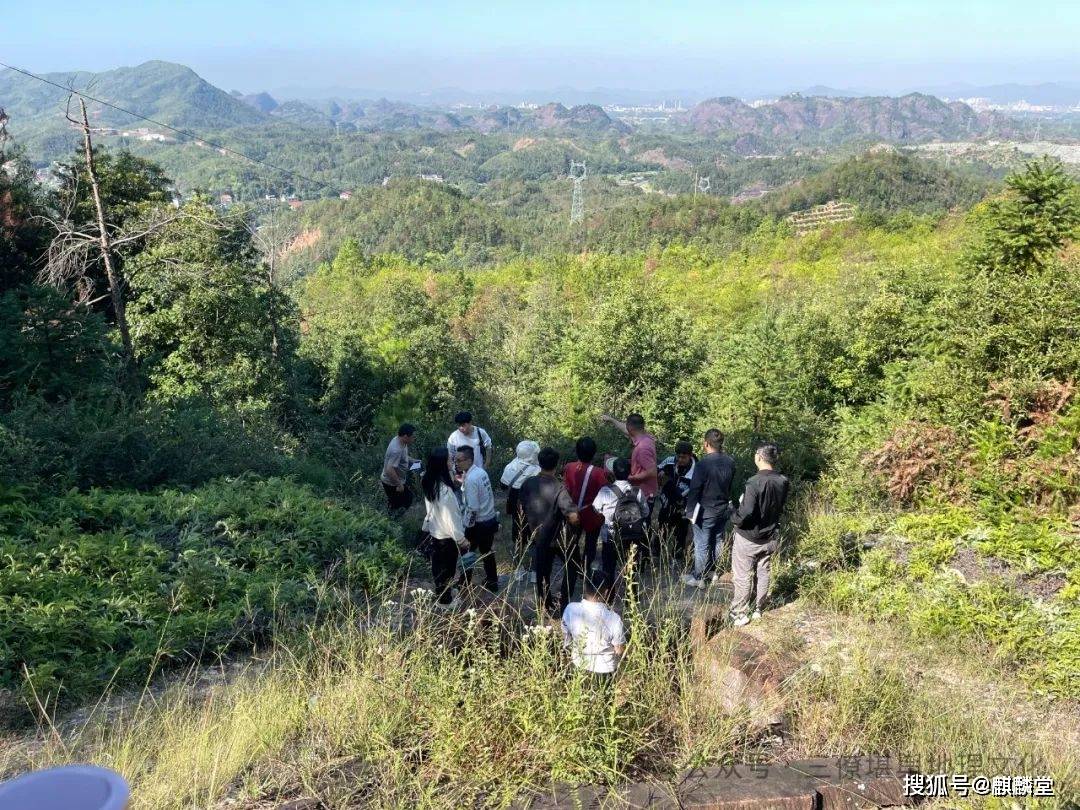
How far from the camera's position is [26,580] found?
444cm

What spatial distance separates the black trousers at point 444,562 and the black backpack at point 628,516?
3.78 ft

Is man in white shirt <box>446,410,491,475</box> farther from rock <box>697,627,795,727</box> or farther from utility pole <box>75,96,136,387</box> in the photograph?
utility pole <box>75,96,136,387</box>

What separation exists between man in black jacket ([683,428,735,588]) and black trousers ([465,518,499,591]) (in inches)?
59.2

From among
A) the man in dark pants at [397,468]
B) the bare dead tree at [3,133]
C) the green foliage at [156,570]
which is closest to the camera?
the green foliage at [156,570]

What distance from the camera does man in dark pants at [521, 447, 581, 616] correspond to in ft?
15.4

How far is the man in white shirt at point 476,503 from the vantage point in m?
5.11

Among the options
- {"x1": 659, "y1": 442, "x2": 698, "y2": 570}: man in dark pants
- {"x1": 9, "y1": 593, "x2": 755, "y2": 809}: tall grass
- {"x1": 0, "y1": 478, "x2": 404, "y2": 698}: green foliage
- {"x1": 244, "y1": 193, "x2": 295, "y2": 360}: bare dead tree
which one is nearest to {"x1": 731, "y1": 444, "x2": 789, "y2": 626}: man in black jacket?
{"x1": 659, "y1": 442, "x2": 698, "y2": 570}: man in dark pants

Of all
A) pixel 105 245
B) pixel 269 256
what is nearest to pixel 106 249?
pixel 105 245

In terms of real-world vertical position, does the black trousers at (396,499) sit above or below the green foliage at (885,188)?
below

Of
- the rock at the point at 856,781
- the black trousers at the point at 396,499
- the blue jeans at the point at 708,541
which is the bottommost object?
the black trousers at the point at 396,499

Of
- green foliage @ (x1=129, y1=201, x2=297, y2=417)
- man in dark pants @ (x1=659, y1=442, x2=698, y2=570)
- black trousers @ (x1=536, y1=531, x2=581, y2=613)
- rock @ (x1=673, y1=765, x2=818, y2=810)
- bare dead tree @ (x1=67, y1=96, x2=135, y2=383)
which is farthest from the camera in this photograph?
green foliage @ (x1=129, y1=201, x2=297, y2=417)

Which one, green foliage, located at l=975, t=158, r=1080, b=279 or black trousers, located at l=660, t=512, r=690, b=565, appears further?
green foliage, located at l=975, t=158, r=1080, b=279

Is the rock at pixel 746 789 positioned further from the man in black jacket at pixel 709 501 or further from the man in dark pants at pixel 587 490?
the man in black jacket at pixel 709 501

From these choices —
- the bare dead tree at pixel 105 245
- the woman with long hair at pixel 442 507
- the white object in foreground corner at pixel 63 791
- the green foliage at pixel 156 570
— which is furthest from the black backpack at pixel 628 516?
the bare dead tree at pixel 105 245
